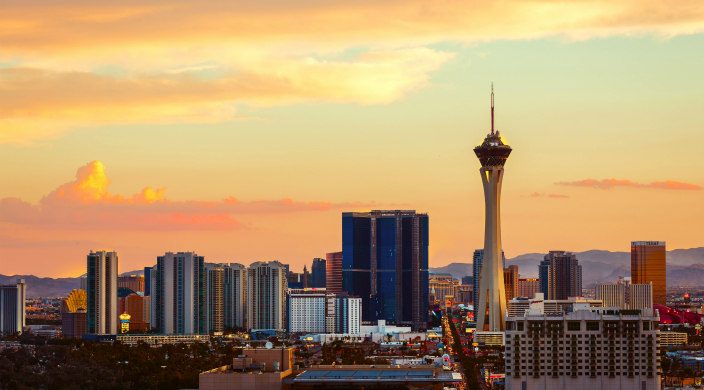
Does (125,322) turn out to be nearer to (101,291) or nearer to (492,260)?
(101,291)

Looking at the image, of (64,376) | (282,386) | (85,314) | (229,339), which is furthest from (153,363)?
(85,314)

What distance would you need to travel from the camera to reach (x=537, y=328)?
81.8 metres

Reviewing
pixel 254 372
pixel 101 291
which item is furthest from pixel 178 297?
pixel 254 372

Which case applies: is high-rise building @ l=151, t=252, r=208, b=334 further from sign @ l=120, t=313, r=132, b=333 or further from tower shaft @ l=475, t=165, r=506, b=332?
tower shaft @ l=475, t=165, r=506, b=332

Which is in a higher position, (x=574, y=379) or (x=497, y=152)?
(x=497, y=152)

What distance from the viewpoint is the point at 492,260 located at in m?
179

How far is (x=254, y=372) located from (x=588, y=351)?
26.1m

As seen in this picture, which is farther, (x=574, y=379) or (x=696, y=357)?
(x=696, y=357)

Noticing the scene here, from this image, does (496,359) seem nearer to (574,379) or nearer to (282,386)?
→ (574,379)

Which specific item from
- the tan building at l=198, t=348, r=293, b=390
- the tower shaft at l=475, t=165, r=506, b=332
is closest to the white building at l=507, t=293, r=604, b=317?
the tower shaft at l=475, t=165, r=506, b=332

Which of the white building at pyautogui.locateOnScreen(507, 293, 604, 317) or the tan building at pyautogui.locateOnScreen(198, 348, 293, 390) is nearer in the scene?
the tan building at pyautogui.locateOnScreen(198, 348, 293, 390)

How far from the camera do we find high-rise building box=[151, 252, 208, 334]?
188 metres

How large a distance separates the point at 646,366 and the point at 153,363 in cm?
4511

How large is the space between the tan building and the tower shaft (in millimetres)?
111291
